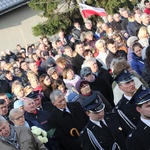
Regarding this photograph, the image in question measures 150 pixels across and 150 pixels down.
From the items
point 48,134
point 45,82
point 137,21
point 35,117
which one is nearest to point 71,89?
point 45,82

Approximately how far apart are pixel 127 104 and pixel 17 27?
1875cm

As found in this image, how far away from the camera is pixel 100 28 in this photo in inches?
492

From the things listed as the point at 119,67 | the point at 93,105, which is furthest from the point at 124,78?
the point at 119,67

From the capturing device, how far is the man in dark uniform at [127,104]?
196 inches

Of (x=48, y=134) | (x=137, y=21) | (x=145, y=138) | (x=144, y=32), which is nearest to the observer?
(x=145, y=138)

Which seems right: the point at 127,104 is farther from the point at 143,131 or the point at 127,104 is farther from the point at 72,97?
the point at 72,97

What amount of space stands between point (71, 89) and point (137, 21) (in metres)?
Answer: 4.57

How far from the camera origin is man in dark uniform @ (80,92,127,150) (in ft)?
16.5

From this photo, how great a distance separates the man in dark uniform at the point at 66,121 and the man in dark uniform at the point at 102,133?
92 centimetres

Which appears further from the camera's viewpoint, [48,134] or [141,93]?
[48,134]

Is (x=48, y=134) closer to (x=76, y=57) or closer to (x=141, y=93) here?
(x=141, y=93)

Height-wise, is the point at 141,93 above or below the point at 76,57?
above

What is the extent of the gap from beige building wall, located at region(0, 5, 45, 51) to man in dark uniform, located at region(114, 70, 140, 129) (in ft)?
56.9

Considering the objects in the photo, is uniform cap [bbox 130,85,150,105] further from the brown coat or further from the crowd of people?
the brown coat
